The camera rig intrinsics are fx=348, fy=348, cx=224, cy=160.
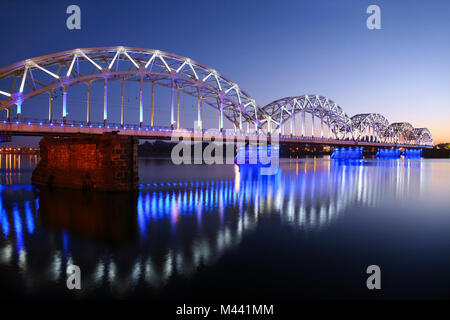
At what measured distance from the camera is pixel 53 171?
2472cm

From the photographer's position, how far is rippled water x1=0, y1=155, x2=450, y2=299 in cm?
717

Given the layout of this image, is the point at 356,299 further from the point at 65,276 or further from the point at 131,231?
the point at 131,231

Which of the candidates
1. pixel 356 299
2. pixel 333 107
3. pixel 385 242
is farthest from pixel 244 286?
pixel 333 107

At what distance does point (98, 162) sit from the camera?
813 inches

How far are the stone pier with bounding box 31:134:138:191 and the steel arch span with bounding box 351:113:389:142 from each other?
379ft

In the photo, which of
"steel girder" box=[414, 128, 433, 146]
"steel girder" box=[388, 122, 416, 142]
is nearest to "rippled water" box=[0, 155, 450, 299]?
"steel girder" box=[388, 122, 416, 142]

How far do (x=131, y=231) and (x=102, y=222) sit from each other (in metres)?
1.84

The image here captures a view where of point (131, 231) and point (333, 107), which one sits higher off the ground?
point (333, 107)

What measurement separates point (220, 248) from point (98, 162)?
1311cm

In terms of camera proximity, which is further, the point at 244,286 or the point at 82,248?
the point at 82,248

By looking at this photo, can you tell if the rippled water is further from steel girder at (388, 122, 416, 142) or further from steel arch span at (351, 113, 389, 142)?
steel girder at (388, 122, 416, 142)

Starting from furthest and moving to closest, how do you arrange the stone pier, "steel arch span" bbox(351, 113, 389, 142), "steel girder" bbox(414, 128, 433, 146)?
1. "steel girder" bbox(414, 128, 433, 146)
2. "steel arch span" bbox(351, 113, 389, 142)
3. the stone pier

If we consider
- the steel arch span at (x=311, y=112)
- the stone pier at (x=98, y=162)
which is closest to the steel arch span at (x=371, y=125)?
the steel arch span at (x=311, y=112)

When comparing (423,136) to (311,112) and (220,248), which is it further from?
(220,248)
